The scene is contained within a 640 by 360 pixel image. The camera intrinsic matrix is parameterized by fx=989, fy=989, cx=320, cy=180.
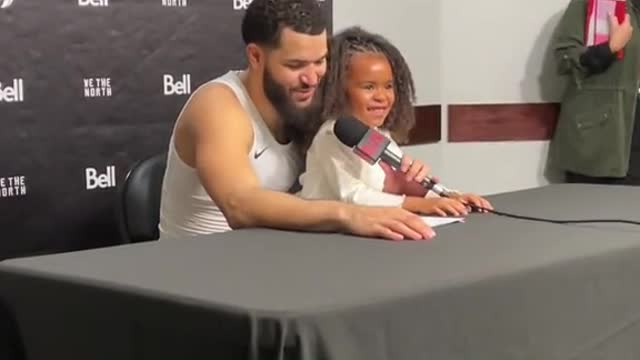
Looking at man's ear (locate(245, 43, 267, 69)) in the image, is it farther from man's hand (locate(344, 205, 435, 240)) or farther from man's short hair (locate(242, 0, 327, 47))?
man's hand (locate(344, 205, 435, 240))

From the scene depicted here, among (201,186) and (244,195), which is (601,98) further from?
(244,195)

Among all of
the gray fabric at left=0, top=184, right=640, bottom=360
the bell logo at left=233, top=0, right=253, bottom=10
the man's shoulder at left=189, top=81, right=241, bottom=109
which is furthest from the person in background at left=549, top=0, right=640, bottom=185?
the gray fabric at left=0, top=184, right=640, bottom=360

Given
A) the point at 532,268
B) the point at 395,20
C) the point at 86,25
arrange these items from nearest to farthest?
the point at 532,268 → the point at 86,25 → the point at 395,20

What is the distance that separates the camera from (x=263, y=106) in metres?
2.29

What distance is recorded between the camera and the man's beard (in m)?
2.22

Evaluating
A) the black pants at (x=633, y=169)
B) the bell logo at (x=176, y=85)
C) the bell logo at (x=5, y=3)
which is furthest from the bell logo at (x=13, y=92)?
the black pants at (x=633, y=169)

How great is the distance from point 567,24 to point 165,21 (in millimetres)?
1680

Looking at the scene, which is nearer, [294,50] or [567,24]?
[294,50]

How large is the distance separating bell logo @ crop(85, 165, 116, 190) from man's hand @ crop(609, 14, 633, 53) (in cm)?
194

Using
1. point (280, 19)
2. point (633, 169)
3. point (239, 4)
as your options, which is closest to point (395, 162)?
point (280, 19)

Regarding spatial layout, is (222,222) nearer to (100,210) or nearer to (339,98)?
(339,98)

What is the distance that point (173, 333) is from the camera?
127 centimetres

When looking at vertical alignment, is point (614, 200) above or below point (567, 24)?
below

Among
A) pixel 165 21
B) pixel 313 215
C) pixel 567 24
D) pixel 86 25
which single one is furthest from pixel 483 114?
pixel 313 215
